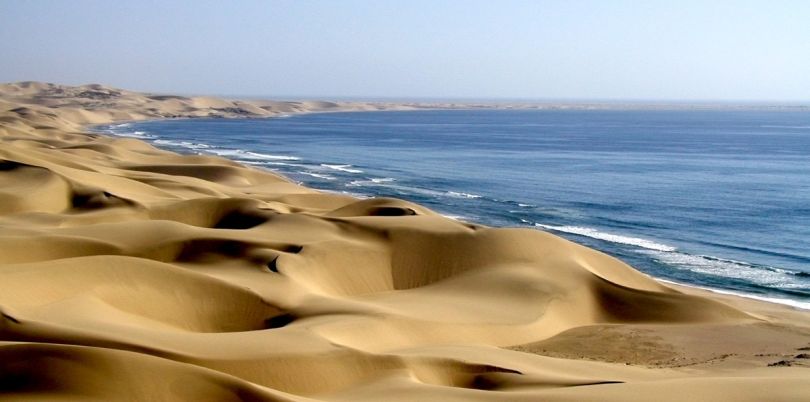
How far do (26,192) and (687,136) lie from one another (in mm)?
105010

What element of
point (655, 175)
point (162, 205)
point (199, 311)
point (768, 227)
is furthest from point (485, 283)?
point (655, 175)

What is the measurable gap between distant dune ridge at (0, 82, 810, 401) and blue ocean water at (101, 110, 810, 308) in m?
6.81

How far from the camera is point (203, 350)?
13.5 meters

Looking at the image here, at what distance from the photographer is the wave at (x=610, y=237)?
1358 inches

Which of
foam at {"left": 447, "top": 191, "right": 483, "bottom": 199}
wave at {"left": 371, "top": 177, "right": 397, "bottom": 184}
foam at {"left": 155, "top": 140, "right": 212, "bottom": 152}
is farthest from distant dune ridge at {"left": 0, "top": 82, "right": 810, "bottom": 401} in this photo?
foam at {"left": 155, "top": 140, "right": 212, "bottom": 152}

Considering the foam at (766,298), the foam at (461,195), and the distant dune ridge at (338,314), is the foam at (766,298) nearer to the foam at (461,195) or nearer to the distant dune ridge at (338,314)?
the distant dune ridge at (338,314)

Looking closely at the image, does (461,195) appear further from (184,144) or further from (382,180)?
(184,144)

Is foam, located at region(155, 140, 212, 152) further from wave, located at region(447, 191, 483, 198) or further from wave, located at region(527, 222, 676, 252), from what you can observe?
wave, located at region(527, 222, 676, 252)

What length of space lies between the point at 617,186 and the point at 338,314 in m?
40.2

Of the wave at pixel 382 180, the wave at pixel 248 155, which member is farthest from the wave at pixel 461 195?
the wave at pixel 248 155

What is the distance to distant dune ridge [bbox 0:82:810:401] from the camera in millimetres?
12102

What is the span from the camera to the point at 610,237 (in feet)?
119

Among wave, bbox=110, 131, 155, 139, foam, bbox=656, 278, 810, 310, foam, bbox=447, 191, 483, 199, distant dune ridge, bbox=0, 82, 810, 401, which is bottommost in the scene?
wave, bbox=110, 131, 155, 139

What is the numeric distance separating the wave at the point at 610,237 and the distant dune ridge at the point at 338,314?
9543 millimetres
